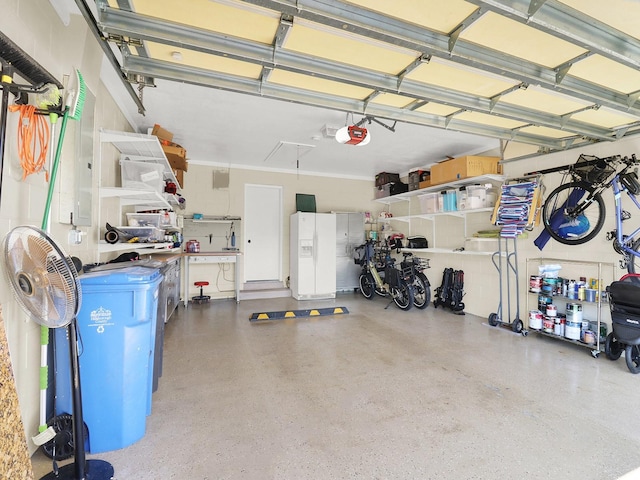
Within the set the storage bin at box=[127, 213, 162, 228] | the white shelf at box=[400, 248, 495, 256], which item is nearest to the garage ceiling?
the storage bin at box=[127, 213, 162, 228]

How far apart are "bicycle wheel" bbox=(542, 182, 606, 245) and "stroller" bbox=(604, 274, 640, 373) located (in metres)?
0.73

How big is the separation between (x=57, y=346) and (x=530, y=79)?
3425mm

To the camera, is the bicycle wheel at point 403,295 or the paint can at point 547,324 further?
the bicycle wheel at point 403,295

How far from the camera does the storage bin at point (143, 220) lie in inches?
128

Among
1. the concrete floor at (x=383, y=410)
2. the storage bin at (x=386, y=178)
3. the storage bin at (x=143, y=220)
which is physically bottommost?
the concrete floor at (x=383, y=410)

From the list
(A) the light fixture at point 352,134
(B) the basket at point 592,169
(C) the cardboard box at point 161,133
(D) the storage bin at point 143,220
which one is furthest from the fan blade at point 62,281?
(B) the basket at point 592,169

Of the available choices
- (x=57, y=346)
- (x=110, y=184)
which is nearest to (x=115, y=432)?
(x=57, y=346)

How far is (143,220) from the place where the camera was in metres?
3.33

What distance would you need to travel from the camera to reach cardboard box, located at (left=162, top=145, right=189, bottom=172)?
3857 mm

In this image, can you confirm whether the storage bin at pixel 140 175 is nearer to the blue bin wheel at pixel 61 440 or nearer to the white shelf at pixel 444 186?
the blue bin wheel at pixel 61 440

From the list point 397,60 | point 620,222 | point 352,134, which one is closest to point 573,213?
point 620,222

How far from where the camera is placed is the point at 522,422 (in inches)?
79.6

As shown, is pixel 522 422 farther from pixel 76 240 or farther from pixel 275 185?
pixel 275 185

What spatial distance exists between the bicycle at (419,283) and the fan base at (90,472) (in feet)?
14.9
